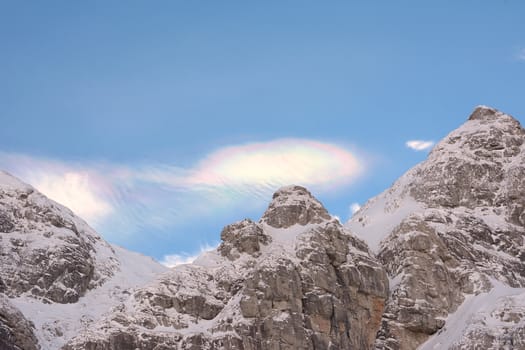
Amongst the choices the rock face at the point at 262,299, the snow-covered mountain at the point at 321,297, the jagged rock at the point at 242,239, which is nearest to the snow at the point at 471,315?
the snow-covered mountain at the point at 321,297

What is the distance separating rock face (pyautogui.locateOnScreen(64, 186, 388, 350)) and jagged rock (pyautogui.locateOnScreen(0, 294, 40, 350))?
12.1 metres

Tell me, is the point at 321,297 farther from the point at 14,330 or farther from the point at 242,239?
the point at 14,330

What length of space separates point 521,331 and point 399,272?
30.7 metres

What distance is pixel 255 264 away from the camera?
187m

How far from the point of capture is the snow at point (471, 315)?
169750 mm

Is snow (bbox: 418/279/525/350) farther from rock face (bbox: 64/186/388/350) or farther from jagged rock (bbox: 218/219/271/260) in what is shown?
jagged rock (bbox: 218/219/271/260)

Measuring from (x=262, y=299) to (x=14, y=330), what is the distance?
1451 inches

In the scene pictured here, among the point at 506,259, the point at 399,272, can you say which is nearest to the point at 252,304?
the point at 399,272

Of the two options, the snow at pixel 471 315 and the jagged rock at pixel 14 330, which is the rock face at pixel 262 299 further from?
the jagged rock at pixel 14 330

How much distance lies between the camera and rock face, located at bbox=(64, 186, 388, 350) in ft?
557

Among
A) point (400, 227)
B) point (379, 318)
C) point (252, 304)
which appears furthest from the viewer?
point (400, 227)

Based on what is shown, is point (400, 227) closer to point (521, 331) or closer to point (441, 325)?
point (441, 325)

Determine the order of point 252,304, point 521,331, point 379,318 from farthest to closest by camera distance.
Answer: point 379,318, point 252,304, point 521,331

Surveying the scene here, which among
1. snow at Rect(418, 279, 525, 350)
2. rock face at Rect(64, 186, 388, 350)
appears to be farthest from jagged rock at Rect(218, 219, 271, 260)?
snow at Rect(418, 279, 525, 350)
